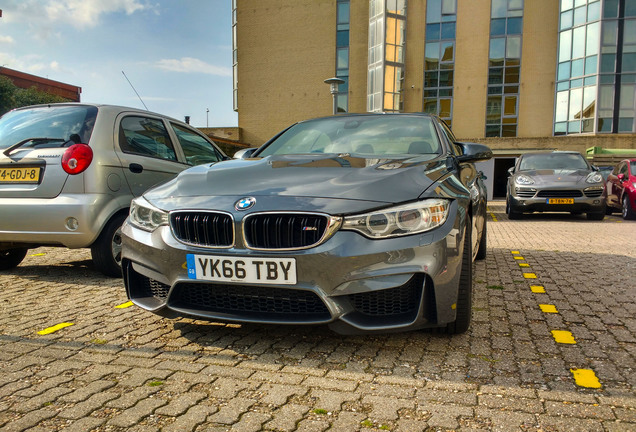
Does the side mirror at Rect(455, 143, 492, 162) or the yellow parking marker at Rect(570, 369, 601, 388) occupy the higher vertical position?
the side mirror at Rect(455, 143, 492, 162)

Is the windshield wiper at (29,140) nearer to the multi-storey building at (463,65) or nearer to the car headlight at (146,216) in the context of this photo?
the car headlight at (146,216)

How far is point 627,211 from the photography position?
39.2 ft

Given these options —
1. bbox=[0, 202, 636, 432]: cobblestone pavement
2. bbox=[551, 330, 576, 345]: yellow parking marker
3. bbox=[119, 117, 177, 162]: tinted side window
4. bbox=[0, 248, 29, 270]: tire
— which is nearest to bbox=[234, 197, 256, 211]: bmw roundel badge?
bbox=[0, 202, 636, 432]: cobblestone pavement

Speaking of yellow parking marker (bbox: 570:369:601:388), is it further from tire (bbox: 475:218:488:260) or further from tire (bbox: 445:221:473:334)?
tire (bbox: 475:218:488:260)

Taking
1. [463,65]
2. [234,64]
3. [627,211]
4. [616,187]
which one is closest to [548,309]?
[627,211]

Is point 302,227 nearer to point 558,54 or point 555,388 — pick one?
point 555,388

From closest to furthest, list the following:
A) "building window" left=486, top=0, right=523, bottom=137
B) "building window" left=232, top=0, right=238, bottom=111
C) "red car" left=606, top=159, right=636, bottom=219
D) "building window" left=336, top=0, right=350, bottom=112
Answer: "red car" left=606, top=159, right=636, bottom=219
"building window" left=486, top=0, right=523, bottom=137
"building window" left=336, top=0, right=350, bottom=112
"building window" left=232, top=0, right=238, bottom=111

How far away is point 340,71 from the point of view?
Result: 31.0 metres

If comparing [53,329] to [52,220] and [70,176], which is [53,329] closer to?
[52,220]

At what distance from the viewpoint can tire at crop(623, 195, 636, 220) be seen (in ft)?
38.7

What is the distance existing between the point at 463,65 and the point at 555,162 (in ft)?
60.4

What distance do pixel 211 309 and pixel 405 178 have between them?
4.25 ft

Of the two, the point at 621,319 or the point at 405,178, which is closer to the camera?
the point at 405,178

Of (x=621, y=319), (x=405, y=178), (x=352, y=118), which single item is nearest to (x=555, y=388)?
(x=405, y=178)
